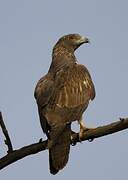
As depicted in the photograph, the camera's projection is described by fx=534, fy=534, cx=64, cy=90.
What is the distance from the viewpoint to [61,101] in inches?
312

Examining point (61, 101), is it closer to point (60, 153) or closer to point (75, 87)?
point (75, 87)

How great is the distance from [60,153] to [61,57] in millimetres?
3644

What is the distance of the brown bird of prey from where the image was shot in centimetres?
699

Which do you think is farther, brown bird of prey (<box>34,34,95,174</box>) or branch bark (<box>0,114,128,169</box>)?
brown bird of prey (<box>34,34,95,174</box>)

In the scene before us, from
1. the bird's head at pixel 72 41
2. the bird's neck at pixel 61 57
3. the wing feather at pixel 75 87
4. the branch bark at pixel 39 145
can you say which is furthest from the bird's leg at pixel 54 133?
the bird's head at pixel 72 41

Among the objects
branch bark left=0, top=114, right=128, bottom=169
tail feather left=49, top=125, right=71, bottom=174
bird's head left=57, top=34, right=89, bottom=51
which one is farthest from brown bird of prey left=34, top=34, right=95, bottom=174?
bird's head left=57, top=34, right=89, bottom=51

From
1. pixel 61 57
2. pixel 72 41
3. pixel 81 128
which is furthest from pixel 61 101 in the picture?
pixel 72 41

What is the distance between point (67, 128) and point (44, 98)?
97 cm

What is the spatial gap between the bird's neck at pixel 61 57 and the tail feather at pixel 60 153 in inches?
92.7

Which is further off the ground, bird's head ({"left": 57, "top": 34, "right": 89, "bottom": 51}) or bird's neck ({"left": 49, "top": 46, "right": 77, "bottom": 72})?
bird's head ({"left": 57, "top": 34, "right": 89, "bottom": 51})

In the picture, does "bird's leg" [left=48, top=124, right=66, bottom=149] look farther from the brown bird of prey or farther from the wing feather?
the wing feather

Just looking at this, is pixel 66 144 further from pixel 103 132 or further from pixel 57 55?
pixel 57 55

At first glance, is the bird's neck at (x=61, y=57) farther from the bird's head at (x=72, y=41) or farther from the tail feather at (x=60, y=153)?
the tail feather at (x=60, y=153)

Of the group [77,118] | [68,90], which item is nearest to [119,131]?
[77,118]
